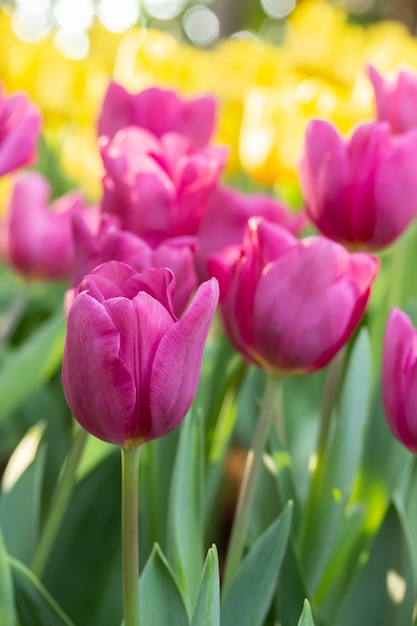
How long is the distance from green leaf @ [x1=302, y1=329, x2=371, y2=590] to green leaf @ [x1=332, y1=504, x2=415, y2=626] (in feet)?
0.20

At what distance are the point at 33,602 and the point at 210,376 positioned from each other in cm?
28

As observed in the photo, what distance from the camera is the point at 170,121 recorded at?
0.71 metres

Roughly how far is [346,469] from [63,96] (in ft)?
3.50

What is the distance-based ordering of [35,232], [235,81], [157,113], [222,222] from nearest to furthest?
[222,222]
[157,113]
[35,232]
[235,81]

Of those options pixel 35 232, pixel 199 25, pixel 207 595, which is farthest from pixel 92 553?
pixel 199 25

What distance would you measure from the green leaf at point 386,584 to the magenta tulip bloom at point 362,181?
17 cm

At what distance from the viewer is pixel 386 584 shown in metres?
0.54

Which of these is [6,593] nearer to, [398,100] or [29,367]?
[29,367]

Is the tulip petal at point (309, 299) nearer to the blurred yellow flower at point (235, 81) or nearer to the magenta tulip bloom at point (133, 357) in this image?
the magenta tulip bloom at point (133, 357)

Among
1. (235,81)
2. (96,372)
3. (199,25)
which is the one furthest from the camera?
(199,25)

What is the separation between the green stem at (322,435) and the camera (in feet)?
1.99

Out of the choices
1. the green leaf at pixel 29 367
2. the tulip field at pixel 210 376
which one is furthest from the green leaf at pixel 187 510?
the green leaf at pixel 29 367

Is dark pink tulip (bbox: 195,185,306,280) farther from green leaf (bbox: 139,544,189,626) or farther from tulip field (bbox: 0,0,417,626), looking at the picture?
green leaf (bbox: 139,544,189,626)

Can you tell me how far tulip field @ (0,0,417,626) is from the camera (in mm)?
396
